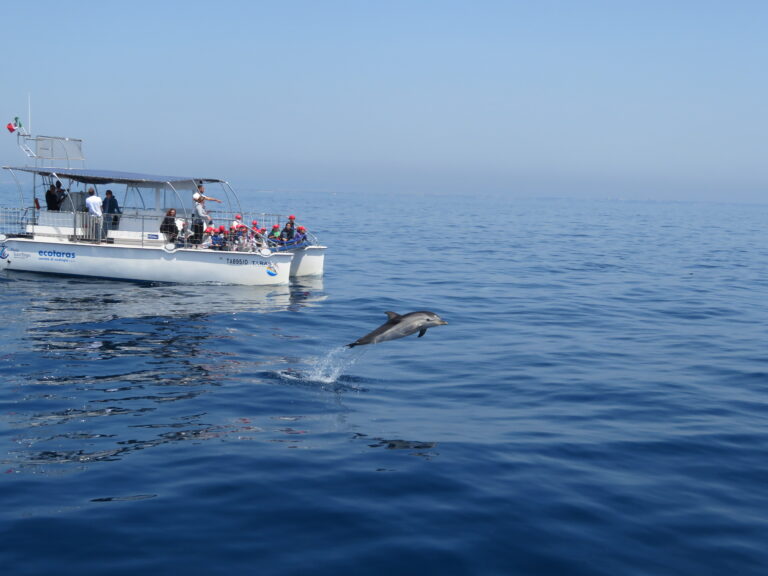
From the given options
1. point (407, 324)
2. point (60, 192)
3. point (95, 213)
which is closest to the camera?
point (407, 324)

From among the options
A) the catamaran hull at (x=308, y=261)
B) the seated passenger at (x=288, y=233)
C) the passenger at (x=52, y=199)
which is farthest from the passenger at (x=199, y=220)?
the passenger at (x=52, y=199)

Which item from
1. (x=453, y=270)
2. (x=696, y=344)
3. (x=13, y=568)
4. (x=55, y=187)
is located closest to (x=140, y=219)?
(x=55, y=187)

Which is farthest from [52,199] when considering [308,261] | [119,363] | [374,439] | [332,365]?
[374,439]

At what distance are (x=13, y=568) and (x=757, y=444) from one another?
36.5 ft

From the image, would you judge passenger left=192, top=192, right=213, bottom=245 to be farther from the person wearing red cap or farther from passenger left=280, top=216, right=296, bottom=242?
passenger left=280, top=216, right=296, bottom=242

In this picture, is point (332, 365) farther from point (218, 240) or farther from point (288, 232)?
point (288, 232)

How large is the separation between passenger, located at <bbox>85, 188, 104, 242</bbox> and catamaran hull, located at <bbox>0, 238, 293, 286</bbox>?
3.30 feet

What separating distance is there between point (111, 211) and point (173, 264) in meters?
3.99

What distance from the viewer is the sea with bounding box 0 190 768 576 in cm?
882

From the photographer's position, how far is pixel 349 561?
333 inches

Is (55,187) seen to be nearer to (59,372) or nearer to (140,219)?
(140,219)

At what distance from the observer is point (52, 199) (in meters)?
A: 31.6

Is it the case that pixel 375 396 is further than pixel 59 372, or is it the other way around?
pixel 59 372

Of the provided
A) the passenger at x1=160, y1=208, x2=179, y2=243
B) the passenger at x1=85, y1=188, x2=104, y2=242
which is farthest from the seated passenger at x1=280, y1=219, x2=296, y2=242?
the passenger at x1=85, y1=188, x2=104, y2=242
